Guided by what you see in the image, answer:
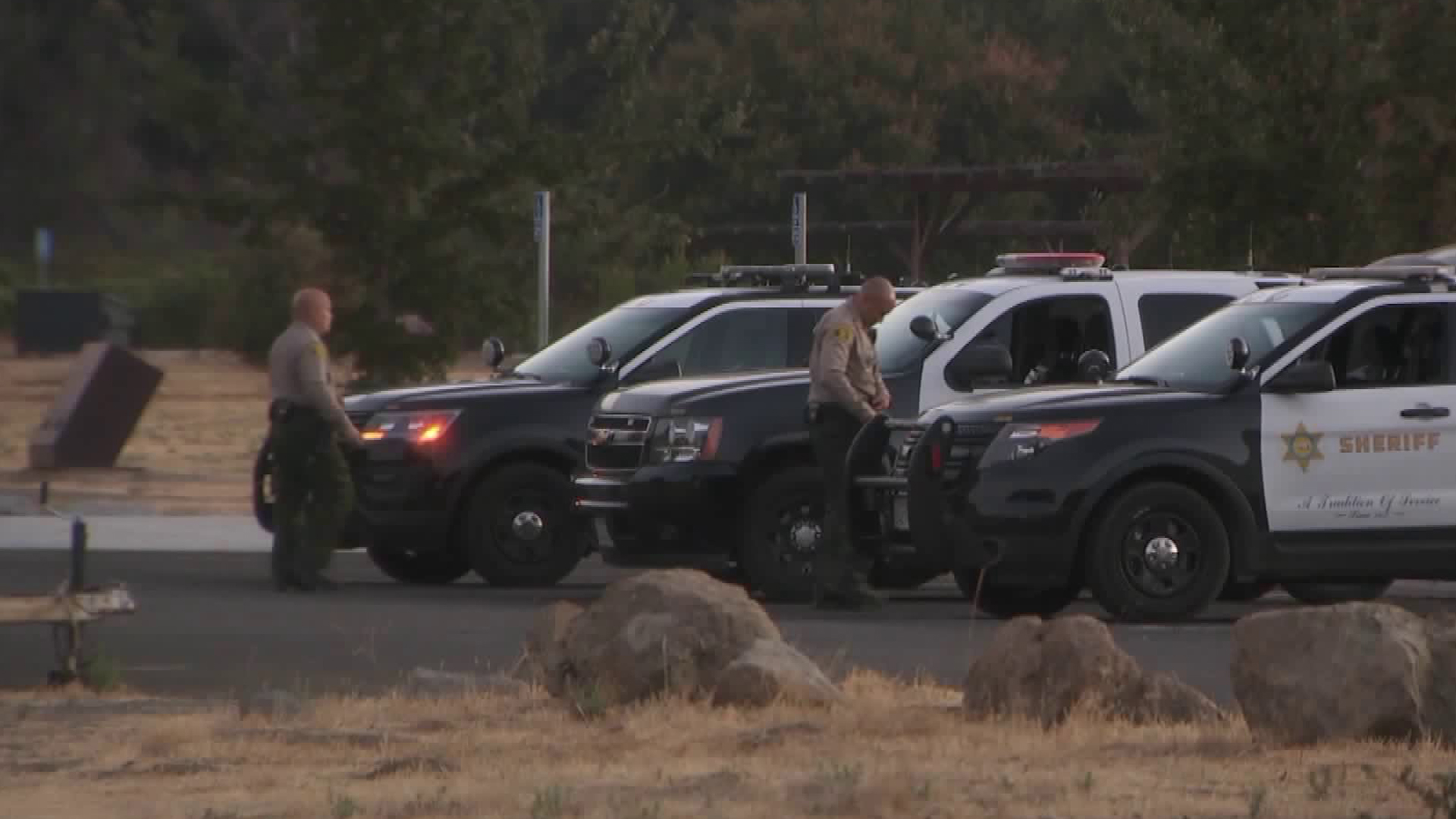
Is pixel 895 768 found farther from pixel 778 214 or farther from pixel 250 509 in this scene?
pixel 778 214

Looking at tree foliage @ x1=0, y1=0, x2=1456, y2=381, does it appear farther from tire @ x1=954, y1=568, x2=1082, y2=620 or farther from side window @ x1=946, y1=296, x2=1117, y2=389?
tire @ x1=954, y1=568, x2=1082, y2=620

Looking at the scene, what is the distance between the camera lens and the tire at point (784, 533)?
1683cm

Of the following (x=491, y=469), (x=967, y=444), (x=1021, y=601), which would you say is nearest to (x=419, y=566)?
(x=491, y=469)

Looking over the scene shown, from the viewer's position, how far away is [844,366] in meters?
16.1

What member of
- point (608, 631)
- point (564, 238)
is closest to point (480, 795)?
point (608, 631)

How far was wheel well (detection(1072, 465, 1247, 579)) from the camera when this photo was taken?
15.5 metres

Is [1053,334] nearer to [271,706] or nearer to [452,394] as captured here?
[452,394]

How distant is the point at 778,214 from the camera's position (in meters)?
54.8

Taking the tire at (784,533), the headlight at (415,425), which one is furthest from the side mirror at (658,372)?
the tire at (784,533)

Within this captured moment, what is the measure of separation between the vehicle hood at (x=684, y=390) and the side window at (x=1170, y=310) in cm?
201

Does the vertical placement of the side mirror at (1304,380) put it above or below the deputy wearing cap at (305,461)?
above

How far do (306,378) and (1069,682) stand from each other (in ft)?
25.0

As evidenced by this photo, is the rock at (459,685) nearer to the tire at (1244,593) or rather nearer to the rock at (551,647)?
the rock at (551,647)

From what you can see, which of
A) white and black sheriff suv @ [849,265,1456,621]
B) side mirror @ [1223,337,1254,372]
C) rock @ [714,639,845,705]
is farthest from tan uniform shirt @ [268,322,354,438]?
rock @ [714,639,845,705]
